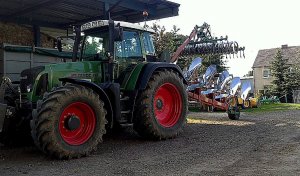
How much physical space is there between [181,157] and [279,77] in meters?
35.1

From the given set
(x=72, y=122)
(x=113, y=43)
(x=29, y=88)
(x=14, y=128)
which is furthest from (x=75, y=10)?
(x=72, y=122)

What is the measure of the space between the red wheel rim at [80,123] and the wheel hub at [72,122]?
0.13ft

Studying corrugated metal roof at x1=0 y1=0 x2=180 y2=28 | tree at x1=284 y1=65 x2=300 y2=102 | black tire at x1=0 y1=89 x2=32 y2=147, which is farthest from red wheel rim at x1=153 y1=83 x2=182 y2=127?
tree at x1=284 y1=65 x2=300 y2=102

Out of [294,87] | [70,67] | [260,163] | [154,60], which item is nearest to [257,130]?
[154,60]

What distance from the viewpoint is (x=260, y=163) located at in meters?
5.57

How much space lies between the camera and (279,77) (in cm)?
3869

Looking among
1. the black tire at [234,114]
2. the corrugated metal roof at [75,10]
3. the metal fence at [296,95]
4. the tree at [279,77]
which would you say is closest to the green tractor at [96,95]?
the corrugated metal roof at [75,10]

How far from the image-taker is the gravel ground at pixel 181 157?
5297mm

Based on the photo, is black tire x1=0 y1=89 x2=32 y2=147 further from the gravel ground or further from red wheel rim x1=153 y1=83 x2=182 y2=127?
red wheel rim x1=153 y1=83 x2=182 y2=127

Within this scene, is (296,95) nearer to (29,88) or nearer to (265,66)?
(265,66)

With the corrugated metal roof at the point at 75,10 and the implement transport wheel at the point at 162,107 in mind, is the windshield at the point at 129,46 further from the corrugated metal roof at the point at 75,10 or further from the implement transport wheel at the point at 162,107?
the corrugated metal roof at the point at 75,10

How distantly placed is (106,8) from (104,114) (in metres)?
4.90

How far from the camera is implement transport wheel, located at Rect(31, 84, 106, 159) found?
582cm

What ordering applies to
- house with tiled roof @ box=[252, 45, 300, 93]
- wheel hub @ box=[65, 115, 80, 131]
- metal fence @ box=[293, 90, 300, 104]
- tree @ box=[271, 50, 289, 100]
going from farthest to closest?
house with tiled roof @ box=[252, 45, 300, 93]
tree @ box=[271, 50, 289, 100]
metal fence @ box=[293, 90, 300, 104]
wheel hub @ box=[65, 115, 80, 131]
